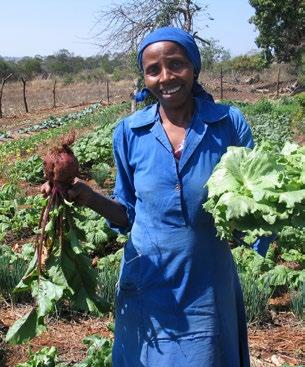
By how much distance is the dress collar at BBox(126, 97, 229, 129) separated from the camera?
7.10 ft

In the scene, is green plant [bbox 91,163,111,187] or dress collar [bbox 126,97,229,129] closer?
dress collar [bbox 126,97,229,129]

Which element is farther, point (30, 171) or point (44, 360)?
point (30, 171)

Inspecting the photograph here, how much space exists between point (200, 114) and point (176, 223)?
435 millimetres

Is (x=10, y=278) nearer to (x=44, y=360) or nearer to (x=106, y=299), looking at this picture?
(x=106, y=299)

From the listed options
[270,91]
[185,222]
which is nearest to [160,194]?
[185,222]

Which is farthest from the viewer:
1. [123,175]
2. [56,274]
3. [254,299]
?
[254,299]

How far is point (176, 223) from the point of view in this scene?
212 cm

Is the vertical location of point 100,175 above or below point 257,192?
below

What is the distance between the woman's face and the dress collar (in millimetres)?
78

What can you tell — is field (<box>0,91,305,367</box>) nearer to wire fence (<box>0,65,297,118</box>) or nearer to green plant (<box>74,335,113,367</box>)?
green plant (<box>74,335,113,367</box>)

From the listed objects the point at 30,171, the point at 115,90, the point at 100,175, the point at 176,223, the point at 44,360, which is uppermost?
the point at 115,90

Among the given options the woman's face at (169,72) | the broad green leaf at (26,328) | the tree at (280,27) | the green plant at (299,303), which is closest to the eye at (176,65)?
the woman's face at (169,72)

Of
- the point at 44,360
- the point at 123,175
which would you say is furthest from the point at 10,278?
the point at 123,175

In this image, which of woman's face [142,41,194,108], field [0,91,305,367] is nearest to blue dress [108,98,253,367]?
woman's face [142,41,194,108]
